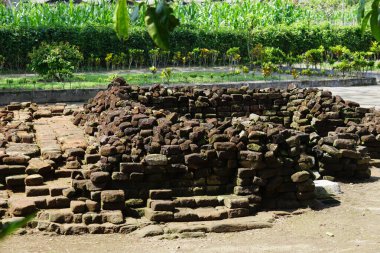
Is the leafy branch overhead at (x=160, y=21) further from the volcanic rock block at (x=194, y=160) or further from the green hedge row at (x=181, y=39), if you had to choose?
the green hedge row at (x=181, y=39)

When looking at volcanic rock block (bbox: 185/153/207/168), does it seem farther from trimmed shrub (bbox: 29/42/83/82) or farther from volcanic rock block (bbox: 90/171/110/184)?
trimmed shrub (bbox: 29/42/83/82)

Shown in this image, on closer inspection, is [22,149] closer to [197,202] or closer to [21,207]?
[21,207]

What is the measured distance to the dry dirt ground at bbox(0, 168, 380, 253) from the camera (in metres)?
5.79

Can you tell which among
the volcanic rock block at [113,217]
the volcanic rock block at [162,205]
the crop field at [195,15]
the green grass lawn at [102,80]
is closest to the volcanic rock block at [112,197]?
the volcanic rock block at [113,217]

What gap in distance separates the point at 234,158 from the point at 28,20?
18179mm

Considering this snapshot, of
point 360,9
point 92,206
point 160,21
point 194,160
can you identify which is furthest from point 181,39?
point 160,21

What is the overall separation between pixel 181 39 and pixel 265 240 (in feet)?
60.2

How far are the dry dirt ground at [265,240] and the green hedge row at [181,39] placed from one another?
49.5 ft

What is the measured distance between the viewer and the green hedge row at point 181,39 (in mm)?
21422

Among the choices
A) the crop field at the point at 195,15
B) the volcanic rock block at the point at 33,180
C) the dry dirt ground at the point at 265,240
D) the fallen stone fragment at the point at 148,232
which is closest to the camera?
the dry dirt ground at the point at 265,240

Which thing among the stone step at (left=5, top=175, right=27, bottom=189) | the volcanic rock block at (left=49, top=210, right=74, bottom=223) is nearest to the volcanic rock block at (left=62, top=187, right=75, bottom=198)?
the volcanic rock block at (left=49, top=210, right=74, bottom=223)

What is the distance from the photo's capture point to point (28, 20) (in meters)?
23.8

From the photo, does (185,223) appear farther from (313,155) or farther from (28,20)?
(28,20)

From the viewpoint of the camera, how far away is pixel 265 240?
6.06m
